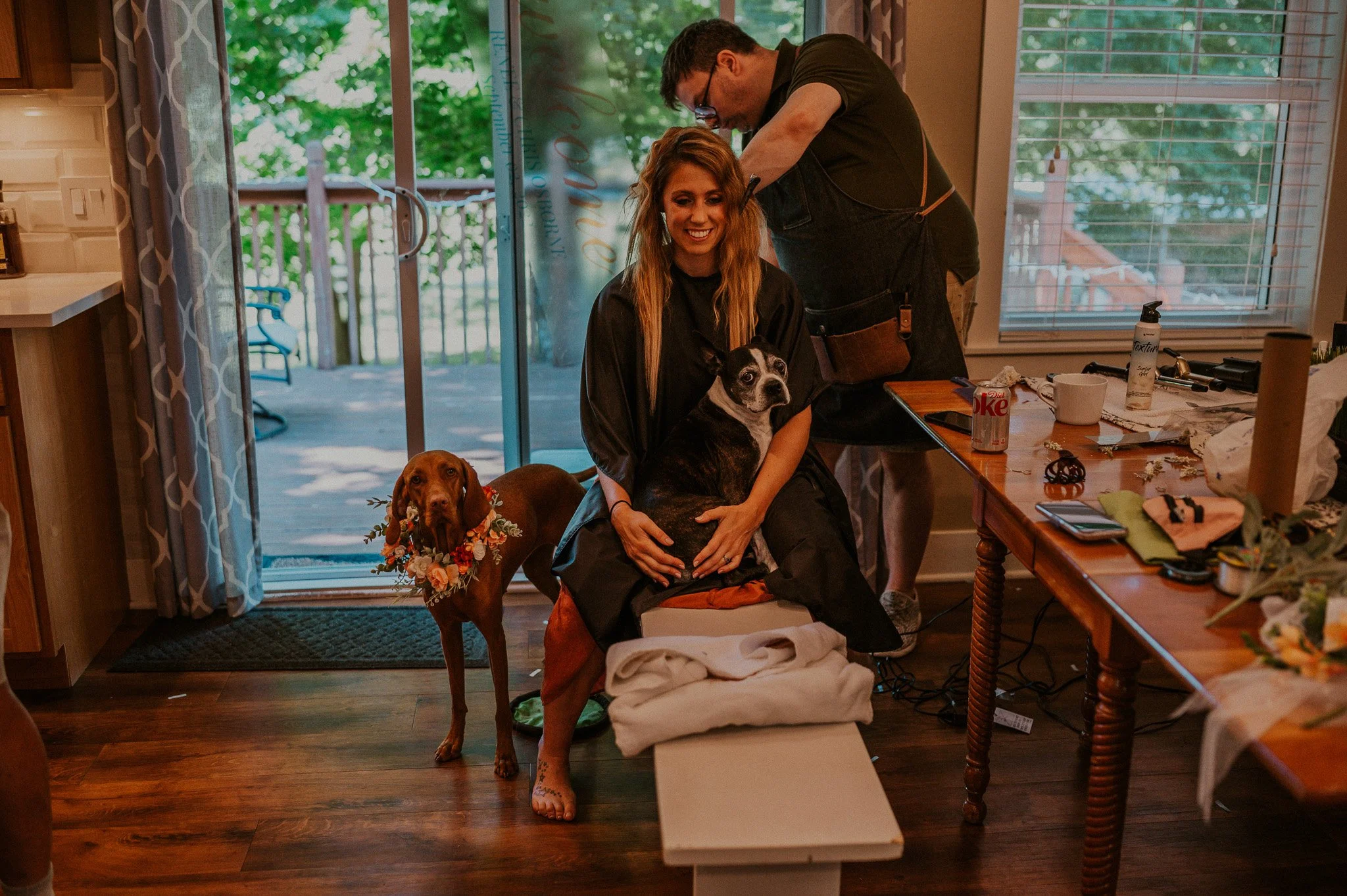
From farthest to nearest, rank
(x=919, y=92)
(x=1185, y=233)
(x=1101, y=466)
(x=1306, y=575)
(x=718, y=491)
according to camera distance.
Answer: (x=1185, y=233), (x=919, y=92), (x=718, y=491), (x=1101, y=466), (x=1306, y=575)

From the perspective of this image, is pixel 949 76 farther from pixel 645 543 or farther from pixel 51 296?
pixel 51 296

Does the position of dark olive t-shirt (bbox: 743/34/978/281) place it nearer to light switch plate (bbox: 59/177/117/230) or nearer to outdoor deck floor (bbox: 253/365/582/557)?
outdoor deck floor (bbox: 253/365/582/557)

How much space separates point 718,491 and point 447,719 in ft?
3.01

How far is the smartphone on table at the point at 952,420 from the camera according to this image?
202 cm

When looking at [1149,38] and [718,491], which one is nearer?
[718,491]

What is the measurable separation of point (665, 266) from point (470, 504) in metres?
0.61

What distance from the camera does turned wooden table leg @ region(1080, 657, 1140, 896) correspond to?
60.3 inches

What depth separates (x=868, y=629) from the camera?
6.38 ft

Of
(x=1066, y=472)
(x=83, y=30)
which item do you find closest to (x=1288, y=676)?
(x=1066, y=472)

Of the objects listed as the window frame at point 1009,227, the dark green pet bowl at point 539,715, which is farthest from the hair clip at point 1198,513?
the window frame at point 1009,227

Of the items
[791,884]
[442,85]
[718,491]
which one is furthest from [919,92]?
[442,85]

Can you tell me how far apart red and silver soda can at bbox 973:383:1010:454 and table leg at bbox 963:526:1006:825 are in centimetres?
16

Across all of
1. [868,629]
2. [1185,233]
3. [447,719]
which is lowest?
[447,719]

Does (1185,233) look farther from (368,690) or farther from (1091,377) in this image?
(368,690)
